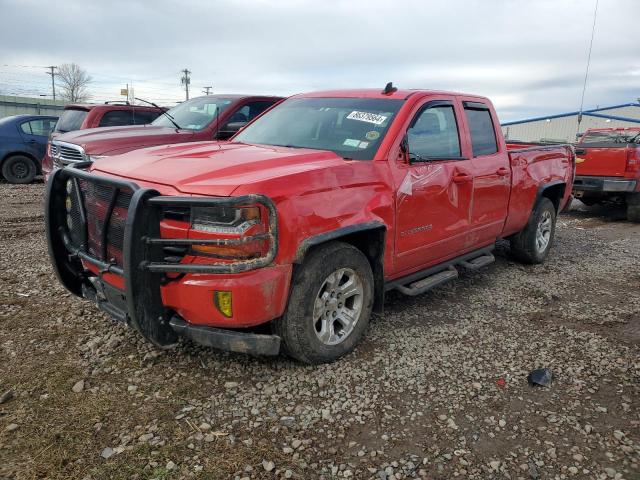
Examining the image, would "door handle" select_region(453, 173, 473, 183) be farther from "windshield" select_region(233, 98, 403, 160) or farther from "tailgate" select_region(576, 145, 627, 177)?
"tailgate" select_region(576, 145, 627, 177)

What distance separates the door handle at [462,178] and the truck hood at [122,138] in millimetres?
4333

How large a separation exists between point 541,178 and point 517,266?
1104 mm

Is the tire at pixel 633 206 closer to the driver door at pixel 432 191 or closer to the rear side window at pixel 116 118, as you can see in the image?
the driver door at pixel 432 191

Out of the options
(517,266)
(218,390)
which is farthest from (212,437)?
(517,266)

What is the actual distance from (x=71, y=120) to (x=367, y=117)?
769 cm

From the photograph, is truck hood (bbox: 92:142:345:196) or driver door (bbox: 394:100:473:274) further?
driver door (bbox: 394:100:473:274)

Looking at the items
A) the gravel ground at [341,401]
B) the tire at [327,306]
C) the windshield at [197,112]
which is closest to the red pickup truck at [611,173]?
the gravel ground at [341,401]

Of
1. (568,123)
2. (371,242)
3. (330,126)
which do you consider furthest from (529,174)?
(568,123)

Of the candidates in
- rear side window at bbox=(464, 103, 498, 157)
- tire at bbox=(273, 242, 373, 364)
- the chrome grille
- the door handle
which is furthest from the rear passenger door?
the chrome grille

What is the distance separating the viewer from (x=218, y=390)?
3.11 metres

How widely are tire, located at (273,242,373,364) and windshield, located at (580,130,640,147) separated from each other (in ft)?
27.3

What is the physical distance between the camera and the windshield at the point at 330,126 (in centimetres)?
382

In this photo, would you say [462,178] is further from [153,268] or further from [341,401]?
[153,268]

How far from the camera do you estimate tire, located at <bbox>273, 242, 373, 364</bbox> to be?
10.2 ft
